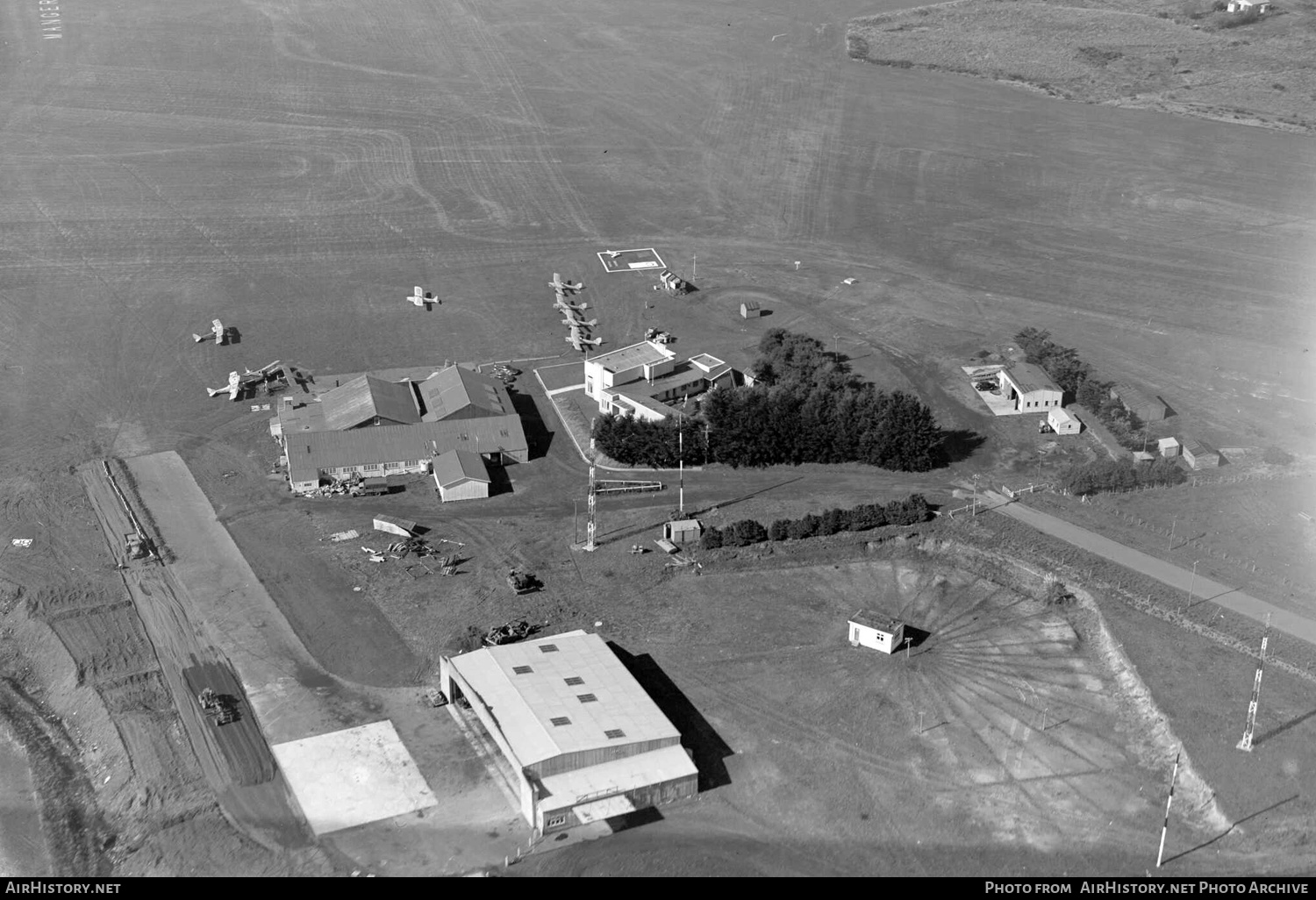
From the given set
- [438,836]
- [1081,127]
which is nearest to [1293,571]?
[438,836]

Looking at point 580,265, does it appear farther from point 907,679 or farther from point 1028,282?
point 907,679

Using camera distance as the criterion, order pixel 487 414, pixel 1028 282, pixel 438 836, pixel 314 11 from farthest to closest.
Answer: pixel 314 11, pixel 1028 282, pixel 487 414, pixel 438 836

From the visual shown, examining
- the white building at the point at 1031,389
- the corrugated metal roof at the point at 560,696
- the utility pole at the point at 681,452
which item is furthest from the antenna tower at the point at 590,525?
the white building at the point at 1031,389

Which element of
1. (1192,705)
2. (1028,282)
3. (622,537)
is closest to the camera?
(1192,705)

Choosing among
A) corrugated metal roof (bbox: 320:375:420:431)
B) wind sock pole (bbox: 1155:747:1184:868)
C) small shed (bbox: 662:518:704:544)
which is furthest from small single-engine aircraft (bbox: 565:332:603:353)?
wind sock pole (bbox: 1155:747:1184:868)

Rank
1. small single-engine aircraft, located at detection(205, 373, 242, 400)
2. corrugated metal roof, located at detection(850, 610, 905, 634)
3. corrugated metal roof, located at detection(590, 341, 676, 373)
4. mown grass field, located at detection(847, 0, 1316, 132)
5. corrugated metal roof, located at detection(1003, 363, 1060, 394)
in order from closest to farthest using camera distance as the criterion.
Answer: corrugated metal roof, located at detection(850, 610, 905, 634)
corrugated metal roof, located at detection(1003, 363, 1060, 394)
corrugated metal roof, located at detection(590, 341, 676, 373)
small single-engine aircraft, located at detection(205, 373, 242, 400)
mown grass field, located at detection(847, 0, 1316, 132)

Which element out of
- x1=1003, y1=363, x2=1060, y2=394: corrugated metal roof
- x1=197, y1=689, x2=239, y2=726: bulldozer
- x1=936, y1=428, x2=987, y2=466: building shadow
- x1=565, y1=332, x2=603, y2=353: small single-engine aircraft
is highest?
x1=1003, y1=363, x2=1060, y2=394: corrugated metal roof

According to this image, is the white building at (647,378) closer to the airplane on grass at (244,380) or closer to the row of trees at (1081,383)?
the row of trees at (1081,383)

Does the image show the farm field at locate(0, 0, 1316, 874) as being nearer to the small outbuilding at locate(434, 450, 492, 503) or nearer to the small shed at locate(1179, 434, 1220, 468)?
the small outbuilding at locate(434, 450, 492, 503)
